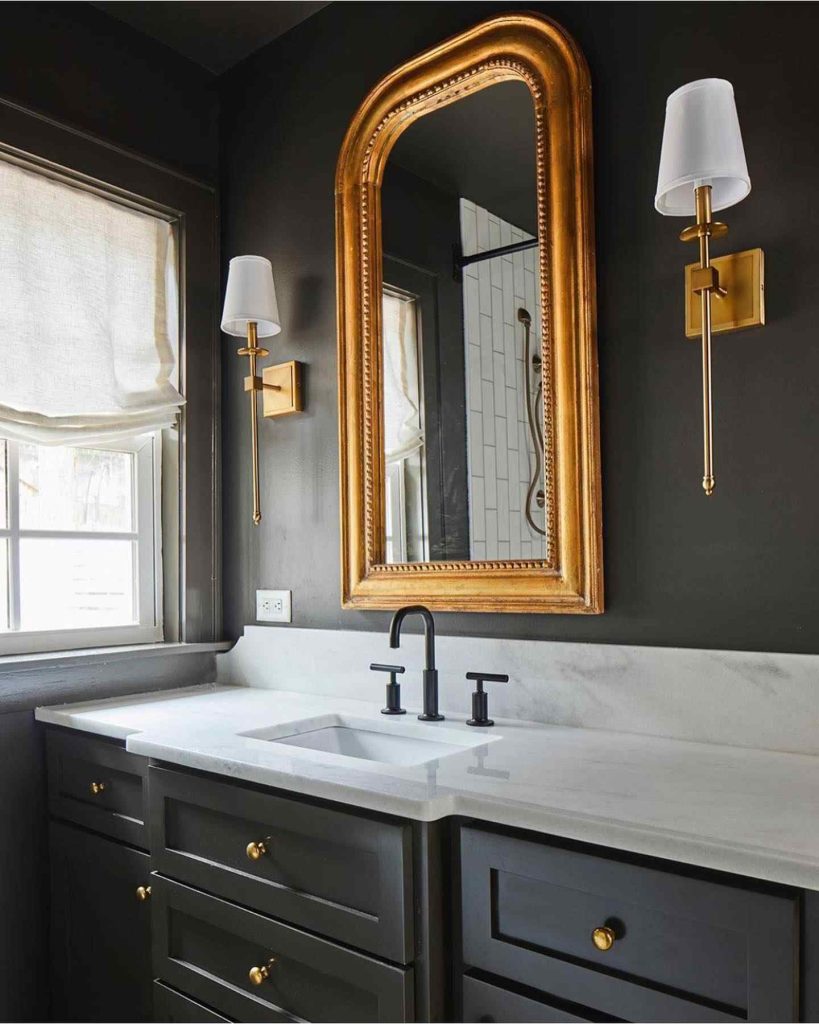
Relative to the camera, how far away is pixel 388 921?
3.88 feet

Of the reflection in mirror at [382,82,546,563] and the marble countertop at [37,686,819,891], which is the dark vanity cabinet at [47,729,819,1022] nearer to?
the marble countertop at [37,686,819,891]

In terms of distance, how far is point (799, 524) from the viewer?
4.64 feet

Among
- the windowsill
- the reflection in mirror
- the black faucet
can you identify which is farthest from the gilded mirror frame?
the windowsill

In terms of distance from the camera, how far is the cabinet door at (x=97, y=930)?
1668 mm

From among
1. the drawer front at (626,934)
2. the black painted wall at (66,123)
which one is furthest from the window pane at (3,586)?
the drawer front at (626,934)

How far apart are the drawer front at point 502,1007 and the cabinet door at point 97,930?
0.77 meters

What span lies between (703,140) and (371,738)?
1280mm

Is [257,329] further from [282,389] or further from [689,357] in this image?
[689,357]

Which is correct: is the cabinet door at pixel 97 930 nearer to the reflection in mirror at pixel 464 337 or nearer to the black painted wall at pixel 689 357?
the black painted wall at pixel 689 357

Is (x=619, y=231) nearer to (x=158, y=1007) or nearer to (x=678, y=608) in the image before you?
(x=678, y=608)

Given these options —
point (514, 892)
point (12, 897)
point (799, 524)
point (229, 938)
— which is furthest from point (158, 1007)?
point (799, 524)

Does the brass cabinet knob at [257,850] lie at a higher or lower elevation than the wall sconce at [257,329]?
lower

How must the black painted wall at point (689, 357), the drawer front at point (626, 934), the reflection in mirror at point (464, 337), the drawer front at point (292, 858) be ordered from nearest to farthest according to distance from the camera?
the drawer front at point (626, 934)
the drawer front at point (292, 858)
the black painted wall at point (689, 357)
the reflection in mirror at point (464, 337)

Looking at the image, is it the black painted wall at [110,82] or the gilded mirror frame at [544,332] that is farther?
the black painted wall at [110,82]
